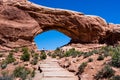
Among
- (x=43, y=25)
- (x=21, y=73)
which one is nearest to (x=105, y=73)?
(x=21, y=73)

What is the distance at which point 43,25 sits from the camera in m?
36.9

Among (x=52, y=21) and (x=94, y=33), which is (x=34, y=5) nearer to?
(x=52, y=21)

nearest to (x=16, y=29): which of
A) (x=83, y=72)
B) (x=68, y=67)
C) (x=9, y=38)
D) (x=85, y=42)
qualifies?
(x=9, y=38)

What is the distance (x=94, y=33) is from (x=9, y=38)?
12942mm

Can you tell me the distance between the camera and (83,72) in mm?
14609

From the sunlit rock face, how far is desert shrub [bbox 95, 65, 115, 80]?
847 inches

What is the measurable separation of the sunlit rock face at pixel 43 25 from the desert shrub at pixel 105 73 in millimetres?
21508

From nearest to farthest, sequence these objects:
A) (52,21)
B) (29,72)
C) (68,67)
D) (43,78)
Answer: (43,78)
(29,72)
(68,67)
(52,21)

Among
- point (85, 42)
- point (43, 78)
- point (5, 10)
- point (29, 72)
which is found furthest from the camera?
point (85, 42)

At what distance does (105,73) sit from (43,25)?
24622 millimetres

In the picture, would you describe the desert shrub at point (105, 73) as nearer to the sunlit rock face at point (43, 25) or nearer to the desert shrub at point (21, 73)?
the desert shrub at point (21, 73)

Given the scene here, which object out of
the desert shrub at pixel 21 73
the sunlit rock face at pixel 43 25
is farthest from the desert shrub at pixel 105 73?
the sunlit rock face at pixel 43 25

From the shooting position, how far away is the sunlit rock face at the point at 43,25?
3384cm

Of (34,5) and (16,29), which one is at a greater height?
(34,5)
